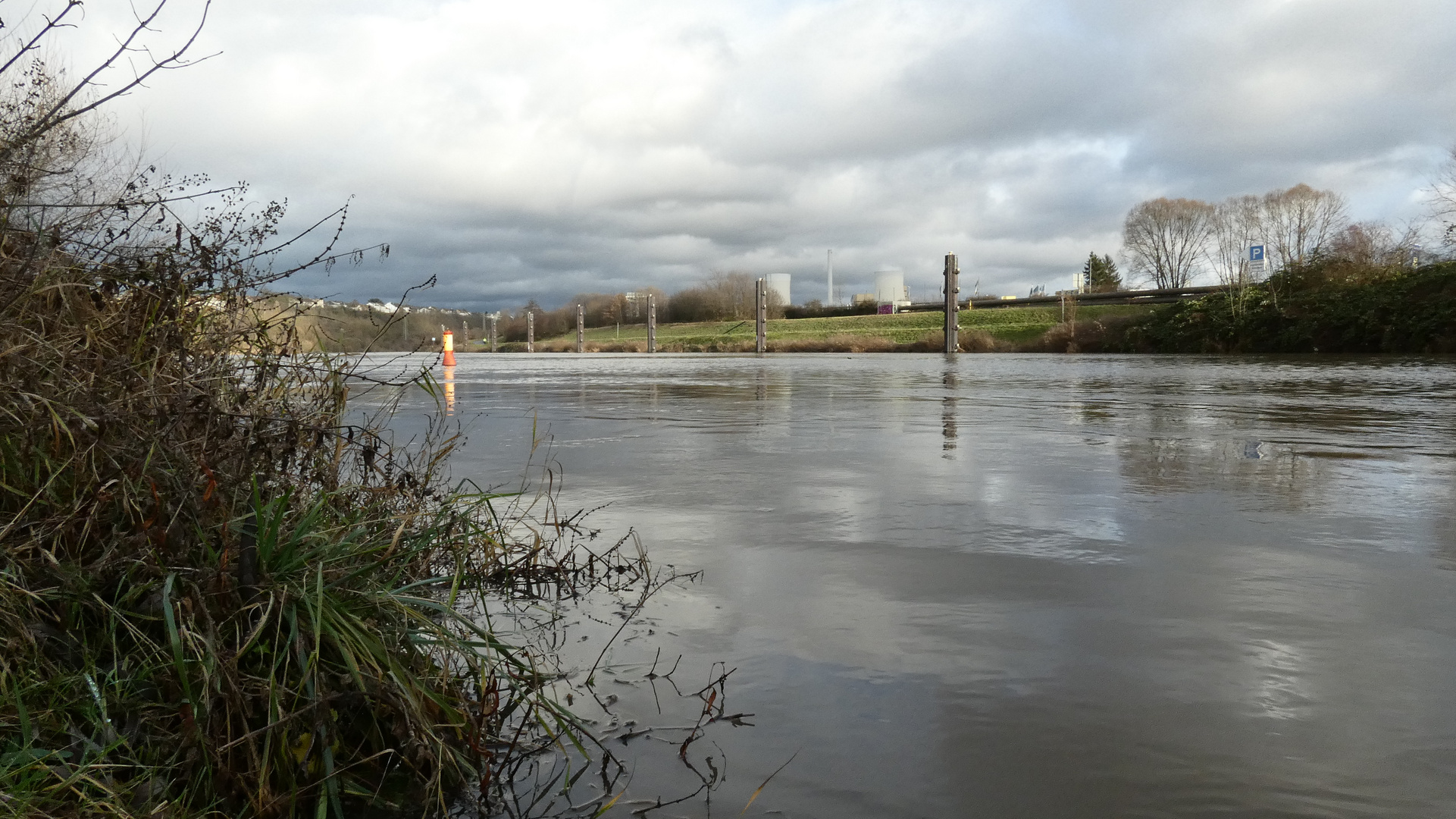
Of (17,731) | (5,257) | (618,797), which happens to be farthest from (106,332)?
(618,797)

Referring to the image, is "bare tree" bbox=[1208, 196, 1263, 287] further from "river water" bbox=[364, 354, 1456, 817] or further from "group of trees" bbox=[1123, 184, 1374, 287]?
"river water" bbox=[364, 354, 1456, 817]

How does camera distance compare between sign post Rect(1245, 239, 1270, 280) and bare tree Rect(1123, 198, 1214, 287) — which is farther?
bare tree Rect(1123, 198, 1214, 287)

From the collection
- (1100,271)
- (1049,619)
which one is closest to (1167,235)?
(1100,271)

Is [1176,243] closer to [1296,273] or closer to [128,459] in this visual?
[1296,273]

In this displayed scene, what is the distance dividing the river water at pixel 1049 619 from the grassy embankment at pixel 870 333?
116 feet

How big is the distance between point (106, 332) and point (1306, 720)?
317cm

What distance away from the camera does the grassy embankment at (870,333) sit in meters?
43.4

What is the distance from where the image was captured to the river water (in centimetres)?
197

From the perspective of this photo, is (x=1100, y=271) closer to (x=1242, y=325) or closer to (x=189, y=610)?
(x=1242, y=325)

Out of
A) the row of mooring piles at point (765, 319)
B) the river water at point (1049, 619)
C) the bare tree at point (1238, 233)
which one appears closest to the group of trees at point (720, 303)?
the row of mooring piles at point (765, 319)

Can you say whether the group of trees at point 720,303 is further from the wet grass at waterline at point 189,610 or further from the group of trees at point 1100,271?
the wet grass at waterline at point 189,610

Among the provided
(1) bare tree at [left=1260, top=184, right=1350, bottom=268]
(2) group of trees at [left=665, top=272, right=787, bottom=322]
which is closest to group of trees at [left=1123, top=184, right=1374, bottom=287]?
(1) bare tree at [left=1260, top=184, right=1350, bottom=268]

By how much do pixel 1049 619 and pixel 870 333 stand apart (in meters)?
50.1

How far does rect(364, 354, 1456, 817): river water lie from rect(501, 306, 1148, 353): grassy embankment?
35.4 meters
